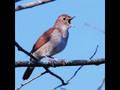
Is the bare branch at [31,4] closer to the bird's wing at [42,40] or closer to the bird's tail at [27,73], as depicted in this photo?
the bird's wing at [42,40]

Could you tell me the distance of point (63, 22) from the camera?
52.4 inches

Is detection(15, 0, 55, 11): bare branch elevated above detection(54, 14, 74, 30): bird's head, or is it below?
above

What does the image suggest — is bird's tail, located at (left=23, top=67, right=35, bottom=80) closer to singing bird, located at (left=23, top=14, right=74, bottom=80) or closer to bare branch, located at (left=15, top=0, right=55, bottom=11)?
singing bird, located at (left=23, top=14, right=74, bottom=80)

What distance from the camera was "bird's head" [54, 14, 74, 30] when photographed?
1.29m

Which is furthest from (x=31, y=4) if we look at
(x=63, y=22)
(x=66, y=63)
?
(x=66, y=63)

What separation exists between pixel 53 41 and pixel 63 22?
0.29 ft

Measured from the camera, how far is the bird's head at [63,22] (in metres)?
1.29

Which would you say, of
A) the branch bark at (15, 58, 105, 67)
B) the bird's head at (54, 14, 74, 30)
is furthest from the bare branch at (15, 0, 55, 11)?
the branch bark at (15, 58, 105, 67)

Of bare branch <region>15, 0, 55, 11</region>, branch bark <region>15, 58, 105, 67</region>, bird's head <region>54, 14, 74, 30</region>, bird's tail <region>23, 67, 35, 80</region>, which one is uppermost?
bare branch <region>15, 0, 55, 11</region>

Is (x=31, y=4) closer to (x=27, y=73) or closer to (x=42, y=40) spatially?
(x=42, y=40)

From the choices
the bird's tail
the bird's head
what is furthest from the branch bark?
the bird's head

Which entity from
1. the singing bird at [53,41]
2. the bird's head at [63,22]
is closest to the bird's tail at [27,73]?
the singing bird at [53,41]
